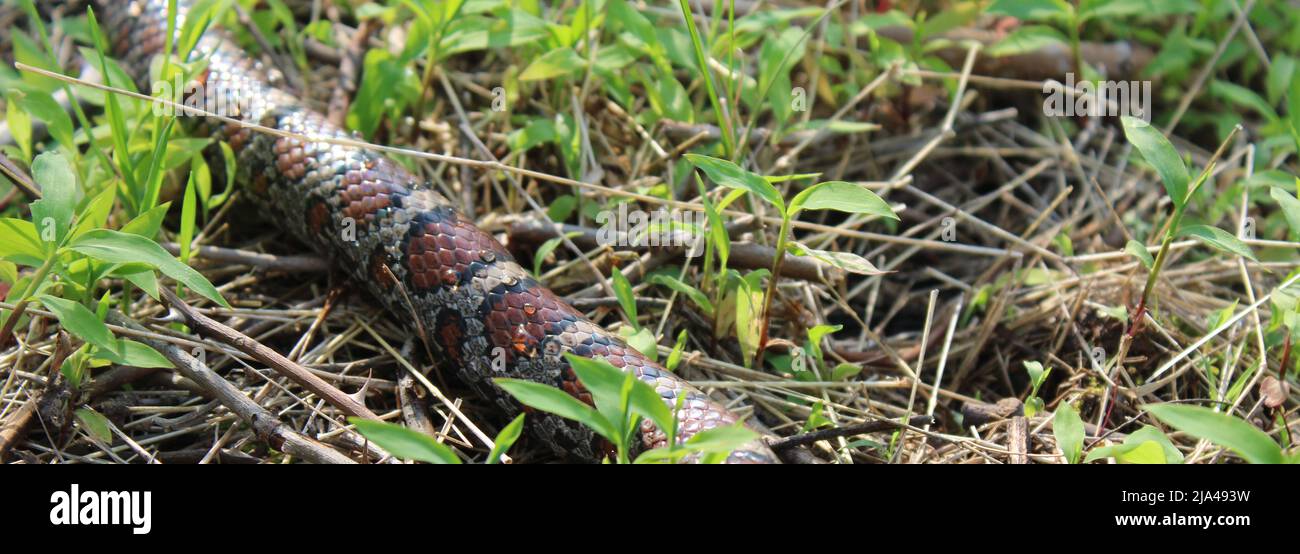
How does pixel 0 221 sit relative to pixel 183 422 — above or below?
above

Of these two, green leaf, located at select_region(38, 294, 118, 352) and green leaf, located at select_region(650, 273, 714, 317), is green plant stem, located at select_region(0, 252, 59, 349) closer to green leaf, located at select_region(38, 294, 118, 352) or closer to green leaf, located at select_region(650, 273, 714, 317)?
green leaf, located at select_region(38, 294, 118, 352)

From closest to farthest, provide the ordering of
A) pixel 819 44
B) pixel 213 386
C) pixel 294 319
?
pixel 213 386 < pixel 294 319 < pixel 819 44

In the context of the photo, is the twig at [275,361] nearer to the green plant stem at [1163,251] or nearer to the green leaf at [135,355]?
the green leaf at [135,355]

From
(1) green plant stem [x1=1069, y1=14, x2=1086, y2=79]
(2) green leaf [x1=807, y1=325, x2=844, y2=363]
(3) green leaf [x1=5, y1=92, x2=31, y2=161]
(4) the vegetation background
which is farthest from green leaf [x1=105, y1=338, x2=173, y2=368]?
(1) green plant stem [x1=1069, y1=14, x2=1086, y2=79]

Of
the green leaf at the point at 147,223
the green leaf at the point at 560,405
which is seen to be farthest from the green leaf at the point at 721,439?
the green leaf at the point at 147,223

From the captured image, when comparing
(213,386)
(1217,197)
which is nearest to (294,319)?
(213,386)

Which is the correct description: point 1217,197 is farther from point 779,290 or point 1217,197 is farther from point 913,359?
point 779,290
